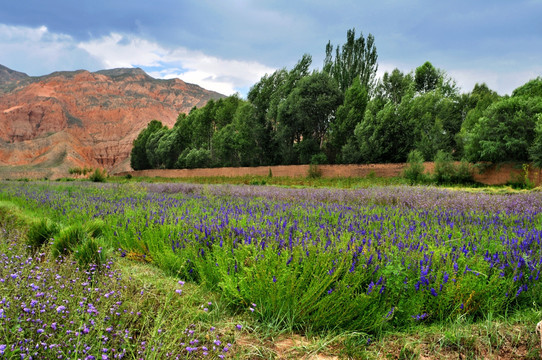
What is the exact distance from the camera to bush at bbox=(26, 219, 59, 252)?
5.00 meters

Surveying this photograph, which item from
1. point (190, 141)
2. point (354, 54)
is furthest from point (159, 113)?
point (354, 54)

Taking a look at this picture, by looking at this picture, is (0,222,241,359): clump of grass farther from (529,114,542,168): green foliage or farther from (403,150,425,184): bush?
(529,114,542,168): green foliage

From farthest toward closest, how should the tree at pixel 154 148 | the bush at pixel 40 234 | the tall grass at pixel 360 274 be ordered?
1. the tree at pixel 154 148
2. the bush at pixel 40 234
3. the tall grass at pixel 360 274

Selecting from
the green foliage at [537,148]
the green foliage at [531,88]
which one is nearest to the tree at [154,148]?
the green foliage at [531,88]

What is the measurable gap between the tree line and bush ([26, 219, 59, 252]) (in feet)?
71.0

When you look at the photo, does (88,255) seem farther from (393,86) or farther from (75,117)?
(75,117)

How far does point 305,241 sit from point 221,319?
1.17 meters

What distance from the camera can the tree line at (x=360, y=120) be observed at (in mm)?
20188

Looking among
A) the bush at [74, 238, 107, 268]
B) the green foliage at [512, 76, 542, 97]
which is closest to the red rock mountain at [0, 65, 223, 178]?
the bush at [74, 238, 107, 268]

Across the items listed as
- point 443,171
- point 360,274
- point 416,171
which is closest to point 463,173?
point 443,171

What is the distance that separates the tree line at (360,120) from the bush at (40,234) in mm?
21629

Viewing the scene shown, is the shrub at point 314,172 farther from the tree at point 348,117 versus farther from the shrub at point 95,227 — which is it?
the shrub at point 95,227

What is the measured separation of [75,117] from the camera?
325ft

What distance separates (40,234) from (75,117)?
110752 millimetres
